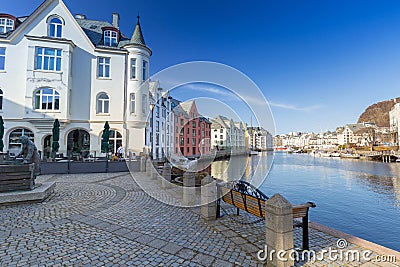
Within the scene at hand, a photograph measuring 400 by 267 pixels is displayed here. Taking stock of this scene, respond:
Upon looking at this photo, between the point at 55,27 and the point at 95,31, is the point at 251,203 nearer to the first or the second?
the point at 55,27

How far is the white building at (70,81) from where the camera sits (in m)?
18.9

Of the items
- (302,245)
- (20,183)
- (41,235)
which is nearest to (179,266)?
(302,245)

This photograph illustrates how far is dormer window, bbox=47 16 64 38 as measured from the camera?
19.7 m

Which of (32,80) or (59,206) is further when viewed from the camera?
(32,80)

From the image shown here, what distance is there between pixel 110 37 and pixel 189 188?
21045mm

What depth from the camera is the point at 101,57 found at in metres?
21.1

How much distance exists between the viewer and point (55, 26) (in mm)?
19922

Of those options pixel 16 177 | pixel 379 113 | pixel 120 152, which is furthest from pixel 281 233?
pixel 379 113

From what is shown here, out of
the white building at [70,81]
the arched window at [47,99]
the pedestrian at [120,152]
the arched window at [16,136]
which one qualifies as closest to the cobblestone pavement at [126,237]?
the pedestrian at [120,152]

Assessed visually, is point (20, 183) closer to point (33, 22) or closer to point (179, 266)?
point (179, 266)

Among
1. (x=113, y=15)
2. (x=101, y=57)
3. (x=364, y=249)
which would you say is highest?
(x=113, y=15)

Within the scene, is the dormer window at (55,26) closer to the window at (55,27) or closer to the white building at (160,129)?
the window at (55,27)

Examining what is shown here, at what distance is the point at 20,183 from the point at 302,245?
8.34 meters

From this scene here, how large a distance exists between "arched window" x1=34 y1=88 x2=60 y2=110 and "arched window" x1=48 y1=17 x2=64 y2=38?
5.06m
